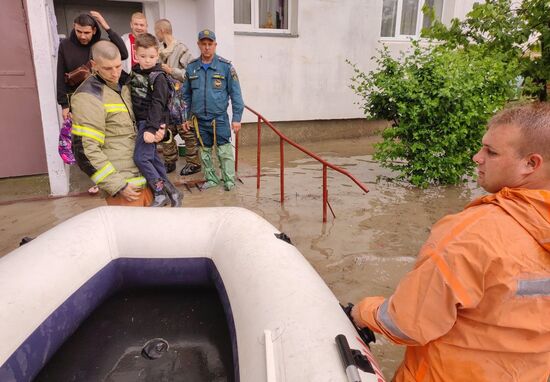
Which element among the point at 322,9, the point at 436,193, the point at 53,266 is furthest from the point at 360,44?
the point at 53,266

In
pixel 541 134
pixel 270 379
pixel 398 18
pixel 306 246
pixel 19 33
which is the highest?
pixel 398 18

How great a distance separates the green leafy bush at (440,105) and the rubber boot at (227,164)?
5.96ft

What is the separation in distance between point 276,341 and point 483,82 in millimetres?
4424

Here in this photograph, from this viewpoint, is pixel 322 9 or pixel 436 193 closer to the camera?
pixel 436 193

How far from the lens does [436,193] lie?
4.79m

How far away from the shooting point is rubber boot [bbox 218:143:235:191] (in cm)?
→ 472

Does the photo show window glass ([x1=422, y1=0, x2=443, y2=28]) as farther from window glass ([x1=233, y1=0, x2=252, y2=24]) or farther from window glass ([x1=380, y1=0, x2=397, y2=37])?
window glass ([x1=233, y1=0, x2=252, y2=24])

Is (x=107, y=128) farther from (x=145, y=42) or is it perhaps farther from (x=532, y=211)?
(x=532, y=211)

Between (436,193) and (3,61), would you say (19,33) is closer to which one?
(3,61)

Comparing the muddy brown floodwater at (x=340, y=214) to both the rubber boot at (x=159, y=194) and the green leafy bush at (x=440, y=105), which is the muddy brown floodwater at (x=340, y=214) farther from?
the rubber boot at (x=159, y=194)

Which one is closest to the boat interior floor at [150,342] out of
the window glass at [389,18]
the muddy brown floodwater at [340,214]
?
the muddy brown floodwater at [340,214]

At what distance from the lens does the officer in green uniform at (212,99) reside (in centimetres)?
445

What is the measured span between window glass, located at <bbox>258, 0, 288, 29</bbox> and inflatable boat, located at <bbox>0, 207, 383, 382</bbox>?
562 centimetres

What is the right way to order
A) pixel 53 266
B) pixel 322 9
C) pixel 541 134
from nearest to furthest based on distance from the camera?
pixel 541 134 → pixel 53 266 → pixel 322 9
